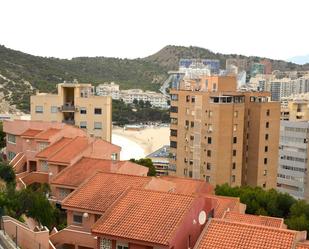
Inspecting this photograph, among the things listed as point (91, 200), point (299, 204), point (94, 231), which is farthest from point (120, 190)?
point (299, 204)

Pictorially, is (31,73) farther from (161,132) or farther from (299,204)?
(299,204)

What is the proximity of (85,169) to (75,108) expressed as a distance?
84.5 ft

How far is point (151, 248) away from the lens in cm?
1845

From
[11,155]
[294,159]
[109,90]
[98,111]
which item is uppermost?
[98,111]

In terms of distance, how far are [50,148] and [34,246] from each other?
1397 cm

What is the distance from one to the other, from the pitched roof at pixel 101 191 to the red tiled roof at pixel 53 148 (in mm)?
8657

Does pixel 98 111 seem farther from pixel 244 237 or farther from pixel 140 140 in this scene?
pixel 140 140

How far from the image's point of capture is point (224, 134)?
52719 millimetres

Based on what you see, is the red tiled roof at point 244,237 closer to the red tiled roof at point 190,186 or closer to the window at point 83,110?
the red tiled roof at point 190,186

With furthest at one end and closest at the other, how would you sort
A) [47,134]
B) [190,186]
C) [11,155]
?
[11,155]
[47,134]
[190,186]

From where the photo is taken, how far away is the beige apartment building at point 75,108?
53.6 metres

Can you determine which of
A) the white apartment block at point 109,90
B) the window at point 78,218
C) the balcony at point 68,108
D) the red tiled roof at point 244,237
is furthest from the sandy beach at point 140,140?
the red tiled roof at point 244,237

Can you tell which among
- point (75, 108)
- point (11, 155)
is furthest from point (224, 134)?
point (11, 155)

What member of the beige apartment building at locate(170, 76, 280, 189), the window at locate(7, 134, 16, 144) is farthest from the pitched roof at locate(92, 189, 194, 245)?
the beige apartment building at locate(170, 76, 280, 189)
